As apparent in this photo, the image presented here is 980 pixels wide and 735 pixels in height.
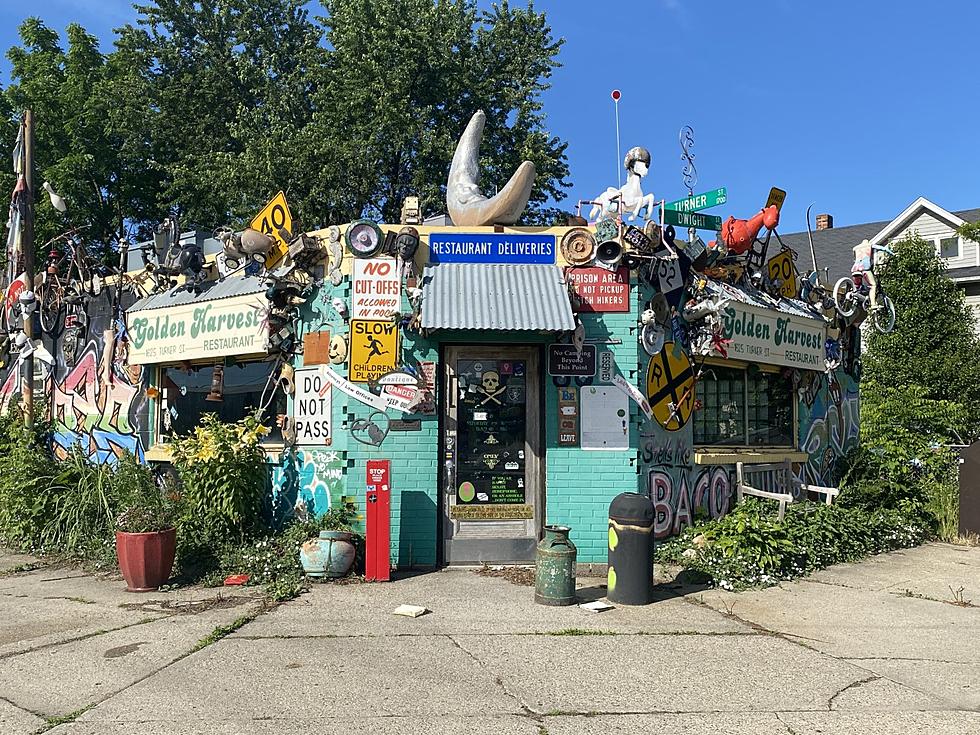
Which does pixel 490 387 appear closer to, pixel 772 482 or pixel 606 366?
pixel 606 366

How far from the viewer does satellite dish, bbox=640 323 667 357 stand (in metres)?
9.88

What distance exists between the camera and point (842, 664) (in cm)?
623

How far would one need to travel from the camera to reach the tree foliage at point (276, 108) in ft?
76.6

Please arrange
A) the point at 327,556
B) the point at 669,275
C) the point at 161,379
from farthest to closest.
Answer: the point at 161,379 → the point at 669,275 → the point at 327,556

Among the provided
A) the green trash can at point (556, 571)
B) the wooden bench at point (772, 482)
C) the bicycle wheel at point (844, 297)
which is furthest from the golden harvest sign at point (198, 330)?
the bicycle wheel at point (844, 297)

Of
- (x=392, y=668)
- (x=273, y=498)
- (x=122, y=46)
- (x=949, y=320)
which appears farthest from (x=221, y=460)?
(x=122, y=46)

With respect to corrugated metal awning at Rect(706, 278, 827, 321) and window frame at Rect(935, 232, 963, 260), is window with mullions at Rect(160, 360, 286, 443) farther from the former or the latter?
window frame at Rect(935, 232, 963, 260)

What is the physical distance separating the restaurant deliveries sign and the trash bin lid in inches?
135

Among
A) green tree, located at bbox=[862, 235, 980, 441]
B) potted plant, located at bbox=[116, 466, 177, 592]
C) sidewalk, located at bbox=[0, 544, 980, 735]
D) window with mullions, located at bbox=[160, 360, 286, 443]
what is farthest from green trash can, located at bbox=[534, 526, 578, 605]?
green tree, located at bbox=[862, 235, 980, 441]

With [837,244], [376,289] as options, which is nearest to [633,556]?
[376,289]

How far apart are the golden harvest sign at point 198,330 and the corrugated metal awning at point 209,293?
0.22 feet

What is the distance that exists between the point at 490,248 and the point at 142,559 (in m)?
5.07

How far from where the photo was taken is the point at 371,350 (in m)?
9.55

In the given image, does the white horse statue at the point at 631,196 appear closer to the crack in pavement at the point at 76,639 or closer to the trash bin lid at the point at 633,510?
the trash bin lid at the point at 633,510
